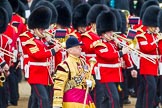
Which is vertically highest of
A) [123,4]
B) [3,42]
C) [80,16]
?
[123,4]

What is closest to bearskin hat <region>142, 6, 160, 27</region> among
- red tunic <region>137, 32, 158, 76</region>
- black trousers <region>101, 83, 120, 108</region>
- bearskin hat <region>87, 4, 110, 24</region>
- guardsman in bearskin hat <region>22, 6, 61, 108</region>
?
red tunic <region>137, 32, 158, 76</region>

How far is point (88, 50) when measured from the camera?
13156mm

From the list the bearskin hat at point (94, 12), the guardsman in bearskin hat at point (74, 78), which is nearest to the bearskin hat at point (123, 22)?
the bearskin hat at point (94, 12)

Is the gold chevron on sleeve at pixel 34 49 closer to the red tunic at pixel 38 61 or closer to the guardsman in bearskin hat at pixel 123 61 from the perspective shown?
the red tunic at pixel 38 61

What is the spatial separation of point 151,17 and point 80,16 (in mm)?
1190

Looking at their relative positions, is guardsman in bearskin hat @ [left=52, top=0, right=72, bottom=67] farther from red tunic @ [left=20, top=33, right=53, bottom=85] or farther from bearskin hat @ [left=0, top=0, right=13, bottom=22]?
bearskin hat @ [left=0, top=0, right=13, bottom=22]

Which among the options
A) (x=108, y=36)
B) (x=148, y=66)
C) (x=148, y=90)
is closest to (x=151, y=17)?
(x=148, y=66)

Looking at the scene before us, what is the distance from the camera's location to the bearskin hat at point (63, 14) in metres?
13.9

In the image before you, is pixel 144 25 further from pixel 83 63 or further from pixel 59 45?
pixel 83 63

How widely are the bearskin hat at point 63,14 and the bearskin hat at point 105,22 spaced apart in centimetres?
117

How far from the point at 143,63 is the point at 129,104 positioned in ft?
5.33

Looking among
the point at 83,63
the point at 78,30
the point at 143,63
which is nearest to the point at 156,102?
the point at 143,63

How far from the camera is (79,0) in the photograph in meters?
16.8

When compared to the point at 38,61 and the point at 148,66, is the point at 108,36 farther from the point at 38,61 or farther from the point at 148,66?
the point at 38,61
